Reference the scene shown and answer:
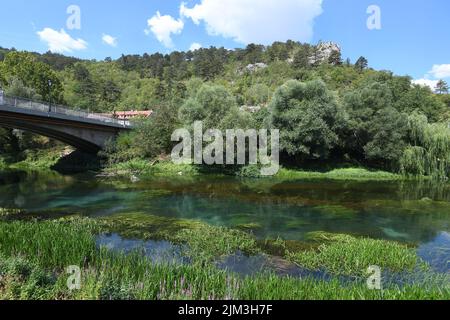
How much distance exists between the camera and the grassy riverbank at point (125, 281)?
26.8 feet

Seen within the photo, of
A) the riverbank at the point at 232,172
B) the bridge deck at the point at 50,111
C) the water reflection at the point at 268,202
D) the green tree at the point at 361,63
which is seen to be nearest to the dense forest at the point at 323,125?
the riverbank at the point at 232,172

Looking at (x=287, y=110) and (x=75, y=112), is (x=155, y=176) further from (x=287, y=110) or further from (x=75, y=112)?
(x=287, y=110)

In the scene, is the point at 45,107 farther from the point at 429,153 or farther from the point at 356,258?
the point at 429,153

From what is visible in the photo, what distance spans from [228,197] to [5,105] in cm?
2297

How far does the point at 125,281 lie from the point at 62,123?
3981 centimetres

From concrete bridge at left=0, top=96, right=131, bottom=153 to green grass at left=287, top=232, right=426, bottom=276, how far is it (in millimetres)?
32284

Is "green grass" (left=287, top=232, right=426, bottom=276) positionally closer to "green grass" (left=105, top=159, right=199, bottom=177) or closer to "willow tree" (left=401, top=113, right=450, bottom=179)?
"green grass" (left=105, top=159, right=199, bottom=177)

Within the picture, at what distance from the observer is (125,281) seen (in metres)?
9.07

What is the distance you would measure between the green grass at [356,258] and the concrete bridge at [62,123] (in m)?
32.3

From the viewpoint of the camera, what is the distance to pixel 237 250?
1549 cm

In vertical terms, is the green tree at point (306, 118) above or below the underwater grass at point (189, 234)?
above

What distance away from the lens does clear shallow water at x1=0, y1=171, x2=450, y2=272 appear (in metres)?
19.6

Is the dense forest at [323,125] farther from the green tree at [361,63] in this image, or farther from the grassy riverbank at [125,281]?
the green tree at [361,63]

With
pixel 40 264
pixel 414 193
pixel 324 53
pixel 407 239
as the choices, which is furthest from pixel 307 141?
pixel 324 53
